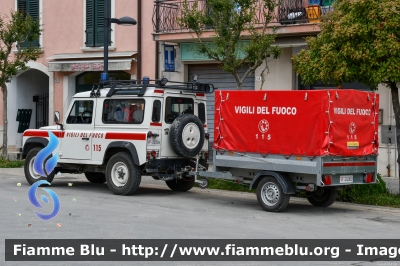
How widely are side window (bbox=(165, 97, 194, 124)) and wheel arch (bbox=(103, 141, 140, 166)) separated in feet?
3.14

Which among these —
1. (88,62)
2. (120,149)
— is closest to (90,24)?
(88,62)

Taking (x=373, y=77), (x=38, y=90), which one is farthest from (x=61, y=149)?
(x=38, y=90)

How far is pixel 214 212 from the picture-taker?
1287 cm

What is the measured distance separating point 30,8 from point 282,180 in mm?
16931

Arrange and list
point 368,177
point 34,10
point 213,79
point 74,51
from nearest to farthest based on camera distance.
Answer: point 368,177, point 213,79, point 74,51, point 34,10

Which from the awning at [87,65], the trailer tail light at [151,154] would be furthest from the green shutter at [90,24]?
the trailer tail light at [151,154]

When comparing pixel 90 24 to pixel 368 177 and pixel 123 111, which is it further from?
pixel 368 177

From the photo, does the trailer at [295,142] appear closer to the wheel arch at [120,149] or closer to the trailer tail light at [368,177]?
the trailer tail light at [368,177]

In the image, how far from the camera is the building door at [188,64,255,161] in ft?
71.3

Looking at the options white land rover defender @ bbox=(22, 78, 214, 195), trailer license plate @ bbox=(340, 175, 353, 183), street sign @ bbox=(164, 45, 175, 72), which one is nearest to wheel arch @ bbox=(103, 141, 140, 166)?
white land rover defender @ bbox=(22, 78, 214, 195)

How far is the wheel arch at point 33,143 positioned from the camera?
53.7 ft

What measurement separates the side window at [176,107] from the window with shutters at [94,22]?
10.1 metres

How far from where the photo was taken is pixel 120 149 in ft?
49.4
